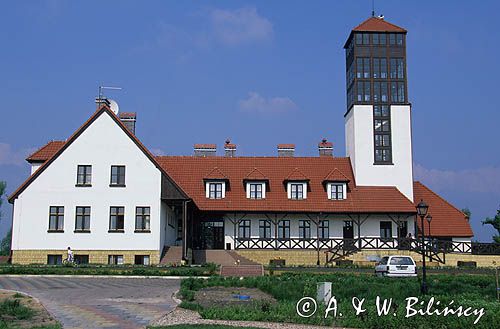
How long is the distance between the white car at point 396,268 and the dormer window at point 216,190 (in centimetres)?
1667

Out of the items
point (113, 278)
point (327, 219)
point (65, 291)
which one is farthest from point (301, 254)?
point (65, 291)

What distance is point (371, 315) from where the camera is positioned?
14.1 metres

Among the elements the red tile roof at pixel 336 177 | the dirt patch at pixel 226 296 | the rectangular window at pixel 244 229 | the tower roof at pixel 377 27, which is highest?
the tower roof at pixel 377 27

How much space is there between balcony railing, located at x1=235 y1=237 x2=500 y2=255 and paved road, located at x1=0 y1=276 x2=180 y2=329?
1594 cm

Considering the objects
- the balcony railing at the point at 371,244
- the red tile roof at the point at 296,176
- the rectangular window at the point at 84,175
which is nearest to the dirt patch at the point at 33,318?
the rectangular window at the point at 84,175

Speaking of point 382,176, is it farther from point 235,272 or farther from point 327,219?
point 235,272

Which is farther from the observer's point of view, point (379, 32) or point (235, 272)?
point (379, 32)

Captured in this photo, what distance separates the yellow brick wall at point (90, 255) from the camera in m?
37.4

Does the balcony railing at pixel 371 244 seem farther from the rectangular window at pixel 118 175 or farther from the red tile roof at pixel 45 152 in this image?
the red tile roof at pixel 45 152

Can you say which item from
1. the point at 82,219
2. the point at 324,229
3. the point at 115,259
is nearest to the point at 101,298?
the point at 115,259

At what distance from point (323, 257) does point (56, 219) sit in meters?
18.0

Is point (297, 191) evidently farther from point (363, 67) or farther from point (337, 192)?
point (363, 67)

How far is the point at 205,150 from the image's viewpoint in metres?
49.5

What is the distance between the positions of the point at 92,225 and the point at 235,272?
11636mm
